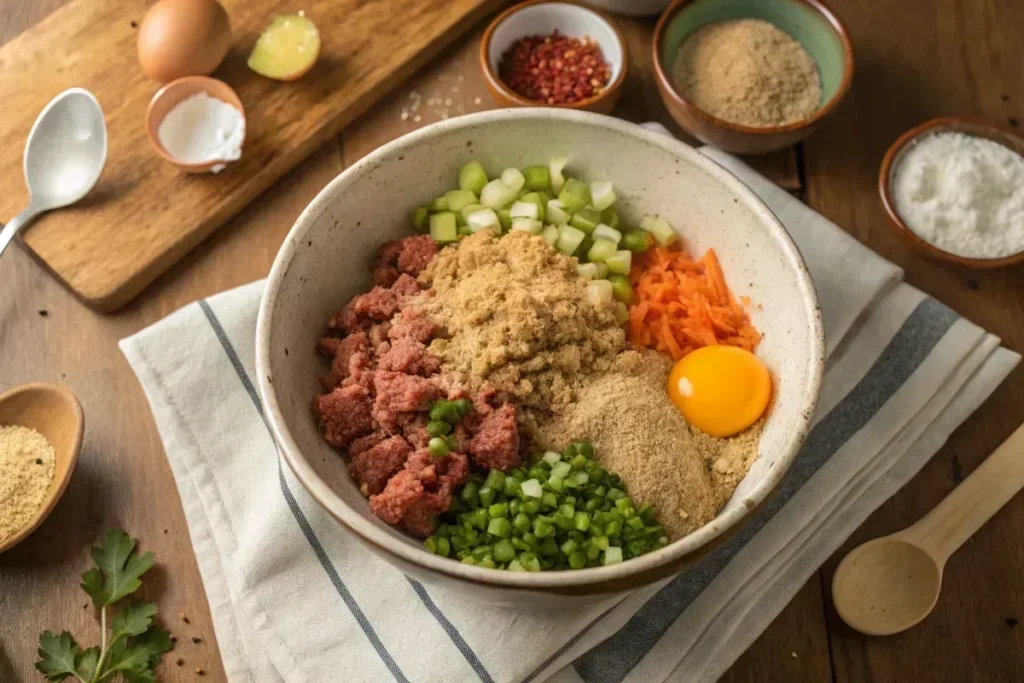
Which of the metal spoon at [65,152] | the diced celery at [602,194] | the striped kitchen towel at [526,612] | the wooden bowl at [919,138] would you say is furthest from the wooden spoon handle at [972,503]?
the metal spoon at [65,152]

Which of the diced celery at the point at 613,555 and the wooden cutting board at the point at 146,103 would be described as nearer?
the diced celery at the point at 613,555

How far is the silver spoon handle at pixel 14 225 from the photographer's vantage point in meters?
2.65

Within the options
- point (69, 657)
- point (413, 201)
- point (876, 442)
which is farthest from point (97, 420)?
point (876, 442)

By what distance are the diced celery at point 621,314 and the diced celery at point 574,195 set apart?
0.98 feet

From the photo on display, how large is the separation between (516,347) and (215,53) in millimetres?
1599

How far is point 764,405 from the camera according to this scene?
2.18m

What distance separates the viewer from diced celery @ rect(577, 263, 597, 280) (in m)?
2.31

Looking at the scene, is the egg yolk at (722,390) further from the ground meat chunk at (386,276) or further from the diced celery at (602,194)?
the ground meat chunk at (386,276)

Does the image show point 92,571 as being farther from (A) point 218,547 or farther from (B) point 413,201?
(B) point 413,201

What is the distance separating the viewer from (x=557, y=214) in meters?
2.40

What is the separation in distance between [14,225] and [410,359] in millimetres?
1461

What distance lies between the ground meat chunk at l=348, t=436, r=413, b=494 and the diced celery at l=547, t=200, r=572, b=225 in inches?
30.0

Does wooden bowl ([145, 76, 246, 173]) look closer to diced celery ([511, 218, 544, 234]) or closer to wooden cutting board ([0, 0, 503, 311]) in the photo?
wooden cutting board ([0, 0, 503, 311])

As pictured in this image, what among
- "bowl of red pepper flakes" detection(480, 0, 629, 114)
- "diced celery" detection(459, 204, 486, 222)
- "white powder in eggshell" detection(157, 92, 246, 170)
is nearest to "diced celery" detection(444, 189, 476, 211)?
"diced celery" detection(459, 204, 486, 222)
